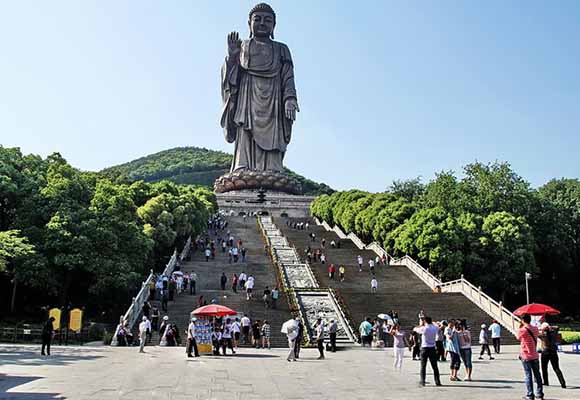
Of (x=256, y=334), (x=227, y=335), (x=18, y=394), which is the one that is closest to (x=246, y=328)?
(x=256, y=334)

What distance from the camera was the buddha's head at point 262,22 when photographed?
61.6 meters

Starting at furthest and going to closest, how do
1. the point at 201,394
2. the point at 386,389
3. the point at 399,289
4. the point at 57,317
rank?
the point at 399,289
the point at 57,317
the point at 386,389
the point at 201,394

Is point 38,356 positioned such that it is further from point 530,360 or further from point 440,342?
point 530,360

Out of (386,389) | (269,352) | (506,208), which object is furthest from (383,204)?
(386,389)

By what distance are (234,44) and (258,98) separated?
5262 millimetres

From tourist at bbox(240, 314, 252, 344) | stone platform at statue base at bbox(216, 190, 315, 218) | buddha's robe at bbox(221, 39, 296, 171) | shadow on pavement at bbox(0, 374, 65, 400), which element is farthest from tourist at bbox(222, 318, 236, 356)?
buddha's robe at bbox(221, 39, 296, 171)

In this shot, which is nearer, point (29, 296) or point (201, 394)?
point (201, 394)

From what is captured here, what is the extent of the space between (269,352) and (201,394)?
7.89m

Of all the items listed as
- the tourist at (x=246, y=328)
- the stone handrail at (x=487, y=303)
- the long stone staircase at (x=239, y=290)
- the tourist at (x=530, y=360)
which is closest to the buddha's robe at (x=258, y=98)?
the long stone staircase at (x=239, y=290)

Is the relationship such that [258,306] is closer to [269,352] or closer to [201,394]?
[269,352]

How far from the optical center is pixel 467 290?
85.1 ft

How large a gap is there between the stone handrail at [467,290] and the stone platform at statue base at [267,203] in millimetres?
22130

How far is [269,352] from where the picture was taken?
674 inches

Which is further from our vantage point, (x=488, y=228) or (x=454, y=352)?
(x=488, y=228)
